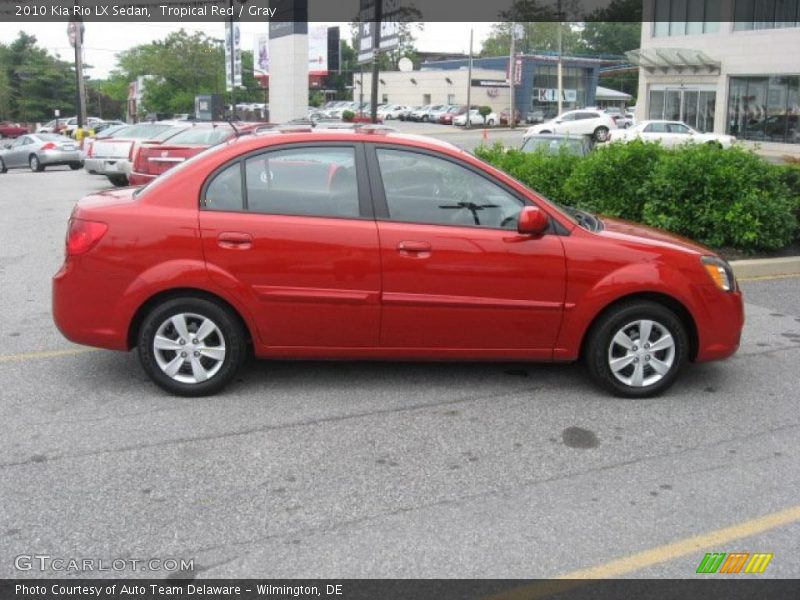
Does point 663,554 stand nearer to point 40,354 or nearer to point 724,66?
point 40,354

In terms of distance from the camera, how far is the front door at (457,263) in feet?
17.1

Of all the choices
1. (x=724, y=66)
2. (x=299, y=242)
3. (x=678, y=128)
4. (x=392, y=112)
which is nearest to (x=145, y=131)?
(x=299, y=242)

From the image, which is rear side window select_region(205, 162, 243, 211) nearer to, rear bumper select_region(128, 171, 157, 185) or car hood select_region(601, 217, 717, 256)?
car hood select_region(601, 217, 717, 256)

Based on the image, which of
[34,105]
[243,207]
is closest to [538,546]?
[243,207]

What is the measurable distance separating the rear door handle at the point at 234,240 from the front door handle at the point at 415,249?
0.92 m

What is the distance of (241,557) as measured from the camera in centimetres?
351

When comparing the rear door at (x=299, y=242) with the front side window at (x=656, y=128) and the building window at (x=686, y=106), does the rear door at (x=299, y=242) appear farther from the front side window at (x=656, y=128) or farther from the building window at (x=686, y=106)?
the building window at (x=686, y=106)

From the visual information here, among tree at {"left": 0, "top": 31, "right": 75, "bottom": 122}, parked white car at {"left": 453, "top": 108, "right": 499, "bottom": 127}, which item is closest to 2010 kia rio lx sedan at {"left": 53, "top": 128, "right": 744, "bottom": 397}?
parked white car at {"left": 453, "top": 108, "right": 499, "bottom": 127}

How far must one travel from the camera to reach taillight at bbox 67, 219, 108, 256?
5152 millimetres

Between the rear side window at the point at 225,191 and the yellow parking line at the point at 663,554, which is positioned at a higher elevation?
the rear side window at the point at 225,191

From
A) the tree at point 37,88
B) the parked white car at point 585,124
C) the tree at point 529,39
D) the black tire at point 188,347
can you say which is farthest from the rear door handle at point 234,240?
the tree at point 529,39

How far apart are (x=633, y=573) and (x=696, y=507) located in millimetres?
744
